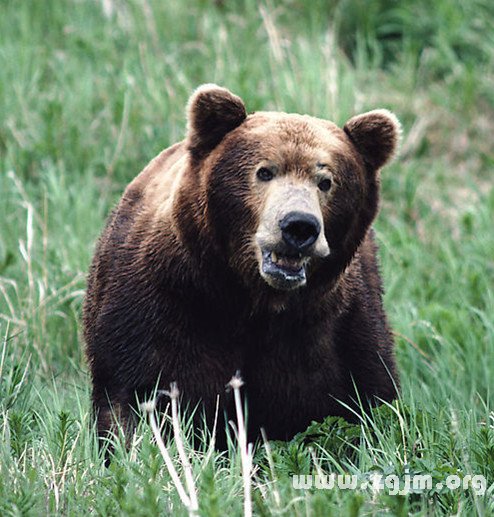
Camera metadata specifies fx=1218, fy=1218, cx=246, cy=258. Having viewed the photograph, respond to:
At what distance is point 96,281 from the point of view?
5188 mm

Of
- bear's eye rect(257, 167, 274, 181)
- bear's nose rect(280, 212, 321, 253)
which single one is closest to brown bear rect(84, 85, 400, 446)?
bear's eye rect(257, 167, 274, 181)

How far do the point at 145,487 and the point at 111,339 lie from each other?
132 centimetres

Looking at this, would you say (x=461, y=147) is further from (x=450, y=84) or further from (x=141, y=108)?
(x=141, y=108)

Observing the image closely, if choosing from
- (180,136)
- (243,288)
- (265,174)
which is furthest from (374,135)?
(180,136)

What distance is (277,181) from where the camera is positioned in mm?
4559

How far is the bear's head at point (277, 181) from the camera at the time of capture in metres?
4.45

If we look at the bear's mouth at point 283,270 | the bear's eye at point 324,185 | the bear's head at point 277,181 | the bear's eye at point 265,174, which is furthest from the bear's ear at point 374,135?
the bear's mouth at point 283,270

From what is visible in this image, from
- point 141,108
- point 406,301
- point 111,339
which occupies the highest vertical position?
point 141,108

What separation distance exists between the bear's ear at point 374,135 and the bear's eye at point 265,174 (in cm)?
52

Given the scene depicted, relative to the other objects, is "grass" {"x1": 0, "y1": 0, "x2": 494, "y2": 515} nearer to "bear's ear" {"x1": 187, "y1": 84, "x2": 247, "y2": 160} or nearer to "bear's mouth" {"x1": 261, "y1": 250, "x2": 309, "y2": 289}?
"bear's mouth" {"x1": 261, "y1": 250, "x2": 309, "y2": 289}

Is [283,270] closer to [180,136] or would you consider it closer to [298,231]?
[298,231]

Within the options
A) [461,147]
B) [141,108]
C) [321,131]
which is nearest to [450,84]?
[461,147]

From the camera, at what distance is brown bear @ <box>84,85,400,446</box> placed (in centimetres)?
468

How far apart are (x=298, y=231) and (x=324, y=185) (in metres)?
0.41
